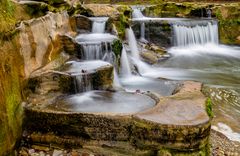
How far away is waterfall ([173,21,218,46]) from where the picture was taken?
17.9m

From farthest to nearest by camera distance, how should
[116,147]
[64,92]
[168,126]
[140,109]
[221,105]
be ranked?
[221,105] < [64,92] < [140,109] < [116,147] < [168,126]

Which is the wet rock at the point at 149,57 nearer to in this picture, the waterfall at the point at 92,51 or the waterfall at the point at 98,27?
the waterfall at the point at 98,27

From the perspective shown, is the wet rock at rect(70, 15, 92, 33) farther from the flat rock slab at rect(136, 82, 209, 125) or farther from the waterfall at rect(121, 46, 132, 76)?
the flat rock slab at rect(136, 82, 209, 125)

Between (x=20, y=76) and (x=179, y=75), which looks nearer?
(x=20, y=76)

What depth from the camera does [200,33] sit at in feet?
60.1

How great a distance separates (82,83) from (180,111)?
9.04 feet

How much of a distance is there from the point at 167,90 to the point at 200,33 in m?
10.4

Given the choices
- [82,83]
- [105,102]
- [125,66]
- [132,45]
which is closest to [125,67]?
[125,66]

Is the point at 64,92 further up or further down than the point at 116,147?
further up

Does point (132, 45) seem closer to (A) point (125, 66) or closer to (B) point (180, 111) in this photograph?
(A) point (125, 66)

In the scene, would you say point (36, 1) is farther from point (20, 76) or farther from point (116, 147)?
point (116, 147)

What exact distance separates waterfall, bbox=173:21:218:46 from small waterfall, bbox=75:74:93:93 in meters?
10.5

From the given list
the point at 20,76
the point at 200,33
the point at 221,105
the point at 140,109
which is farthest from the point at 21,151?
the point at 200,33

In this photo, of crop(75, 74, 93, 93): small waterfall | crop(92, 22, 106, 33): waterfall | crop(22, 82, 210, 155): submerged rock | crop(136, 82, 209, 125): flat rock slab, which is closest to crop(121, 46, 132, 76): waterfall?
crop(92, 22, 106, 33): waterfall
